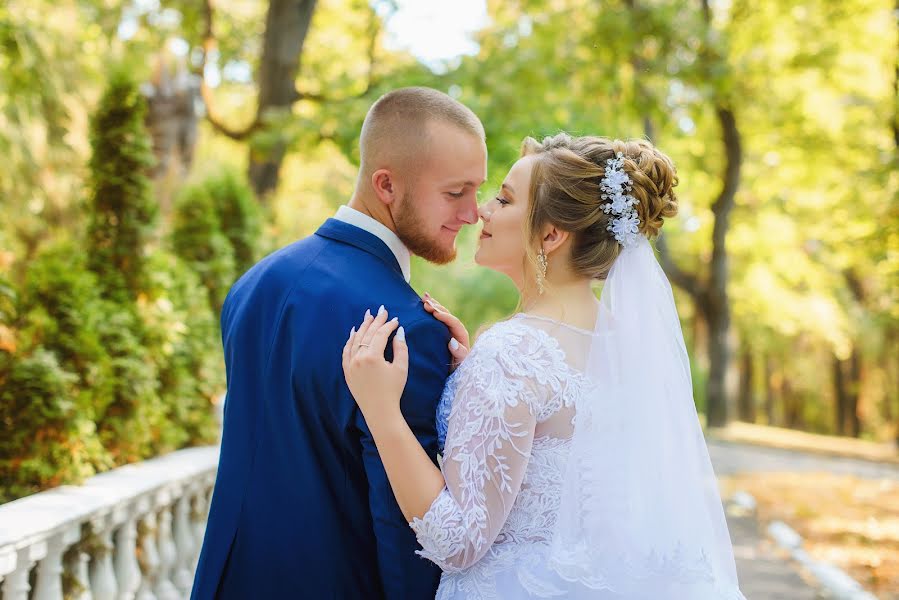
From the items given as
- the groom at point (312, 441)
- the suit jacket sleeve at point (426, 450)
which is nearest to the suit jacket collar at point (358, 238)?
the groom at point (312, 441)

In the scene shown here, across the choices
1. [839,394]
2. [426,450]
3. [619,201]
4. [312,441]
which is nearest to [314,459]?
[312,441]

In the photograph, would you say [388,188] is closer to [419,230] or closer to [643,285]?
[419,230]

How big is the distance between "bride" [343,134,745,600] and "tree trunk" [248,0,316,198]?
8.68 metres

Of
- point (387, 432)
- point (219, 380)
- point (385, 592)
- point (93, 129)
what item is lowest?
point (219, 380)

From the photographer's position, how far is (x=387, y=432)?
7.20 feet

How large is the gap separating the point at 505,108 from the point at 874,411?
28.7m

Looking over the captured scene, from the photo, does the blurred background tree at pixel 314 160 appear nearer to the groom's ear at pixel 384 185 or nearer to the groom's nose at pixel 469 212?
the groom's nose at pixel 469 212

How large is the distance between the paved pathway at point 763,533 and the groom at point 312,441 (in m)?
4.98

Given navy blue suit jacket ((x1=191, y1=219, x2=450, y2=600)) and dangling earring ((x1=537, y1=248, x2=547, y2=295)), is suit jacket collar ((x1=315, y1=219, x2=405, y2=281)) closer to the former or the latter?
navy blue suit jacket ((x1=191, y1=219, x2=450, y2=600))

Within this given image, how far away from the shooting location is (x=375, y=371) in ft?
7.11

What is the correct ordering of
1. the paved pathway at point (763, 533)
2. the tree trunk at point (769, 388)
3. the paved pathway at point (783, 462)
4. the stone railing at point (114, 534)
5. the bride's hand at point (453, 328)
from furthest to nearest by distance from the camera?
the tree trunk at point (769, 388)
the paved pathway at point (783, 462)
the paved pathway at point (763, 533)
the stone railing at point (114, 534)
the bride's hand at point (453, 328)

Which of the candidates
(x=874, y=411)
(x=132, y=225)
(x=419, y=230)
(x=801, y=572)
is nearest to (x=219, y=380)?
(x=132, y=225)

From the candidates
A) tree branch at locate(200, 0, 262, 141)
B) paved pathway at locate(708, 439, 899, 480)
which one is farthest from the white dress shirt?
paved pathway at locate(708, 439, 899, 480)

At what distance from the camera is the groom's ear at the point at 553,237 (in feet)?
8.59
